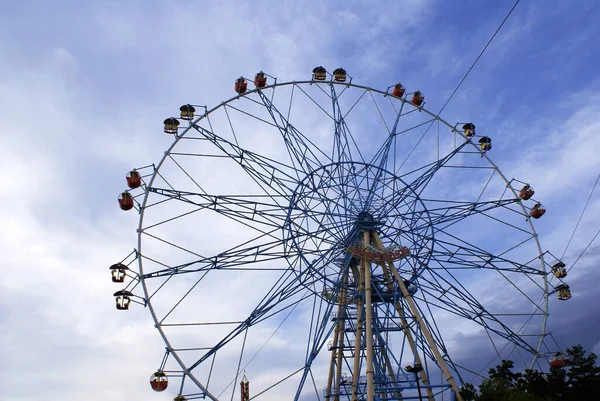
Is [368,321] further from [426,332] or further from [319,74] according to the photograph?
[319,74]

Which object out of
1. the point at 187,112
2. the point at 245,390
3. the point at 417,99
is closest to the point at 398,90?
the point at 417,99

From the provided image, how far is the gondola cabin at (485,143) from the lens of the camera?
1080 inches

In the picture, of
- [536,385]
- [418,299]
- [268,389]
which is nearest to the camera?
[268,389]

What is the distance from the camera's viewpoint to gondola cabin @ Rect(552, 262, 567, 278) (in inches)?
998

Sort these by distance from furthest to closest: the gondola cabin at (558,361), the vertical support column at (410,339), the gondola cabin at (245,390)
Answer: the gondola cabin at (245,390)
the gondola cabin at (558,361)
the vertical support column at (410,339)

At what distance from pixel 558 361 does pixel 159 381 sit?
674 inches

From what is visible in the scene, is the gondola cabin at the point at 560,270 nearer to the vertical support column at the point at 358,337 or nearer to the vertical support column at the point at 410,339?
the vertical support column at the point at 410,339

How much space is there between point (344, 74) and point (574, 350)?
2790 cm

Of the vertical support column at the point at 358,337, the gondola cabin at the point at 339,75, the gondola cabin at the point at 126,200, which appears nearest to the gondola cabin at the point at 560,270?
the vertical support column at the point at 358,337

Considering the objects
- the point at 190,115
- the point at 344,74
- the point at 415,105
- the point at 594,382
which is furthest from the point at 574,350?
the point at 190,115

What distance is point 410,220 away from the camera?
25625mm

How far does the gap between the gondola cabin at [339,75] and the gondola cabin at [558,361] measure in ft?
54.8

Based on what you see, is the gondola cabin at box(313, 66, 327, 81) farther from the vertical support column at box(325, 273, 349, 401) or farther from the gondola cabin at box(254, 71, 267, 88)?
the vertical support column at box(325, 273, 349, 401)

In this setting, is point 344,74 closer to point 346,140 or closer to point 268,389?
point 346,140
